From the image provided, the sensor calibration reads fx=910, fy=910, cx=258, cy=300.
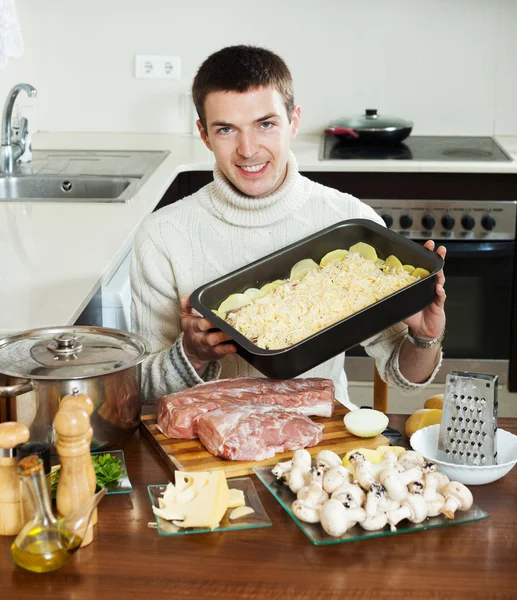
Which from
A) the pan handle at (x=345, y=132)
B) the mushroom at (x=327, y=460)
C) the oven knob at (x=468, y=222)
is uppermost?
the pan handle at (x=345, y=132)

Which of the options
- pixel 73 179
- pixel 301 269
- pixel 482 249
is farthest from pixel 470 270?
pixel 301 269

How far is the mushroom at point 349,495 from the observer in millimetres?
1125

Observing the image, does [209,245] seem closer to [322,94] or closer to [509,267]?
[509,267]

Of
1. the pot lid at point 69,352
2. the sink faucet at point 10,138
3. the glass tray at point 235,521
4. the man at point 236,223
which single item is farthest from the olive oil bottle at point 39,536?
the sink faucet at point 10,138

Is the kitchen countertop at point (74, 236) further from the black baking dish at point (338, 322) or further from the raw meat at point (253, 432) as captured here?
the raw meat at point (253, 432)

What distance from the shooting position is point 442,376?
139 inches

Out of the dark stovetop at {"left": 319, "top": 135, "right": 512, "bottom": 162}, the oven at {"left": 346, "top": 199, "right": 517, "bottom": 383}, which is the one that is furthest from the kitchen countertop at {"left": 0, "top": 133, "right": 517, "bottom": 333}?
the oven at {"left": 346, "top": 199, "right": 517, "bottom": 383}

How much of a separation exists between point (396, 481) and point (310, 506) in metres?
0.11

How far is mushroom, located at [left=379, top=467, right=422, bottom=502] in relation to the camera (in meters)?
1.15

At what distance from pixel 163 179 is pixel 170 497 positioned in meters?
1.92

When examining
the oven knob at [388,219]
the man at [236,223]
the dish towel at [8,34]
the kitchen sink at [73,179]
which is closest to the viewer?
the man at [236,223]

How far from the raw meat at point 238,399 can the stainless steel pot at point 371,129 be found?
217 centimetres

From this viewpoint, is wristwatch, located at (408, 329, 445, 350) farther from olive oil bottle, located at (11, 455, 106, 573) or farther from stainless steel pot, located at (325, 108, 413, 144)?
stainless steel pot, located at (325, 108, 413, 144)

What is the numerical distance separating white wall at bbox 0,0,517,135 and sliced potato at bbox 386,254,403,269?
2333 mm
